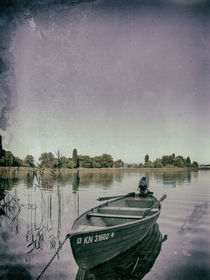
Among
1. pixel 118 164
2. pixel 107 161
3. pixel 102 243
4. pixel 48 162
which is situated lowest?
pixel 102 243

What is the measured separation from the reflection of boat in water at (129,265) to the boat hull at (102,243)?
0.07 metres

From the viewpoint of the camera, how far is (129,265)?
10.6 feet

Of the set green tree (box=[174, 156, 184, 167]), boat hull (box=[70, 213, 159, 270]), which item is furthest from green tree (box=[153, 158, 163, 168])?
boat hull (box=[70, 213, 159, 270])

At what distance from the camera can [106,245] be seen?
3045mm

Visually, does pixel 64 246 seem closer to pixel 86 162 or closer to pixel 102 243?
pixel 102 243

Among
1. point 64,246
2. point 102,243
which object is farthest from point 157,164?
point 102,243

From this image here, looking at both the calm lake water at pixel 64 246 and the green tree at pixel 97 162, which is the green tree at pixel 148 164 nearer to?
the green tree at pixel 97 162

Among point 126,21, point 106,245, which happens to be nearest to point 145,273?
point 106,245

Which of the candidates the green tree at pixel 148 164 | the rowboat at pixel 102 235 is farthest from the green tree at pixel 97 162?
the rowboat at pixel 102 235

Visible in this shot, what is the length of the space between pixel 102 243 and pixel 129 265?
54cm

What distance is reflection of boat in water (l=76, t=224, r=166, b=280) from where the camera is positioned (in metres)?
2.96

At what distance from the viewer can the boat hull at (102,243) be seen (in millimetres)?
2787

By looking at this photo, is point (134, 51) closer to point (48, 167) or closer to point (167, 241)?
point (48, 167)

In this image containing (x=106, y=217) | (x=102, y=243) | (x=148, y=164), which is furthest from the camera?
(x=148, y=164)
